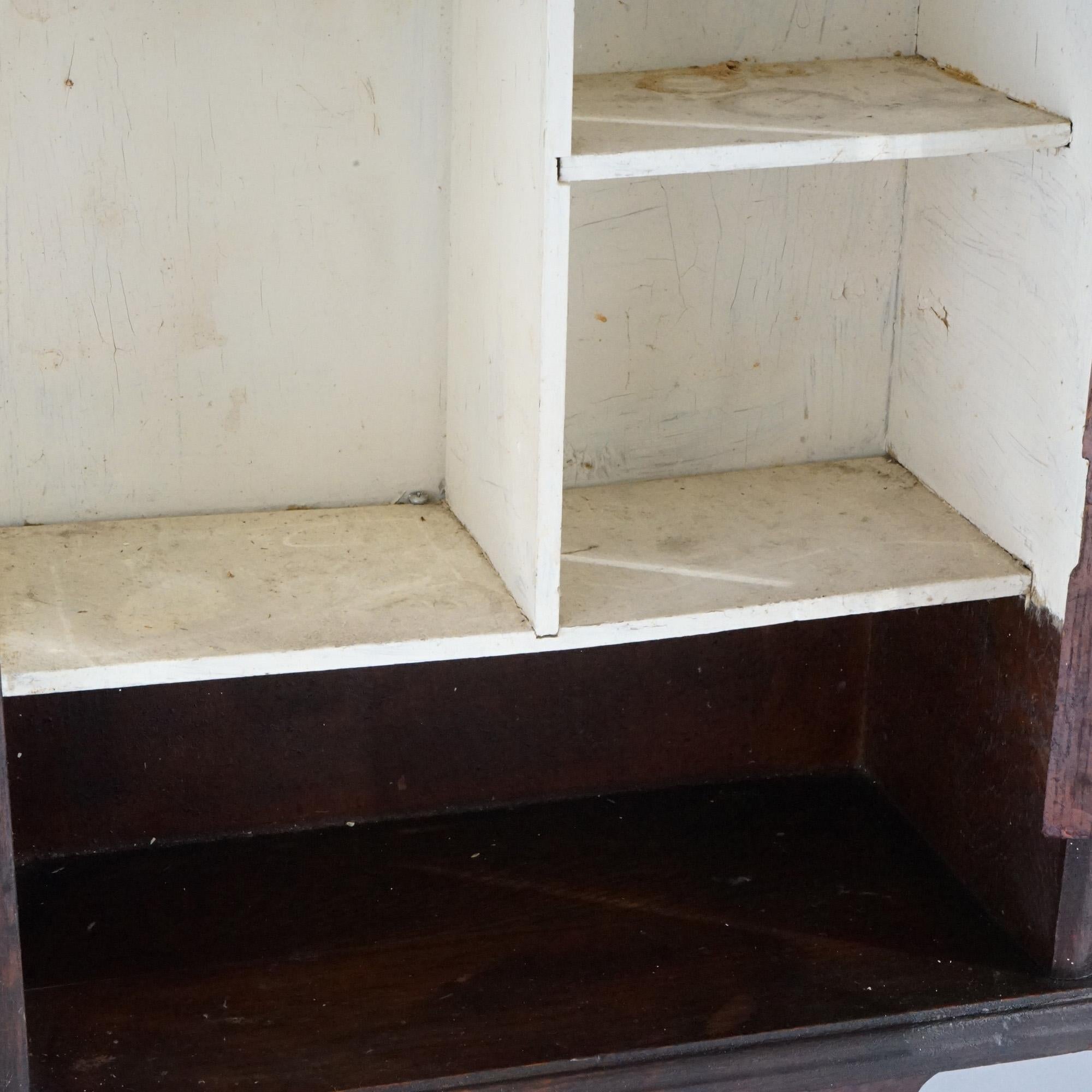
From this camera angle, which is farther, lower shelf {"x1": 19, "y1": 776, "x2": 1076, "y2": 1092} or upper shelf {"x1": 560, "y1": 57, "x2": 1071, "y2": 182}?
lower shelf {"x1": 19, "y1": 776, "x2": 1076, "y2": 1092}

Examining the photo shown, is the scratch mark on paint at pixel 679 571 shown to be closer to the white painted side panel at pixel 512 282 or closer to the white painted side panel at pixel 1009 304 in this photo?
the white painted side panel at pixel 512 282

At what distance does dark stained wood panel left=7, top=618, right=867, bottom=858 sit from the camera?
5.79 ft

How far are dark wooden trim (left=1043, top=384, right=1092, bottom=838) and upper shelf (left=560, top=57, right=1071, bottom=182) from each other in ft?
1.13

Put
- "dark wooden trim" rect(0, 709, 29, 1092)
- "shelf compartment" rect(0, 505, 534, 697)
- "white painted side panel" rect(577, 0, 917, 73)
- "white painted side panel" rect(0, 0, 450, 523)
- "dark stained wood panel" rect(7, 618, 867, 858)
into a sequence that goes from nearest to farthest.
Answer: "dark wooden trim" rect(0, 709, 29, 1092) < "shelf compartment" rect(0, 505, 534, 697) < "white painted side panel" rect(0, 0, 450, 523) < "white painted side panel" rect(577, 0, 917, 73) < "dark stained wood panel" rect(7, 618, 867, 858)

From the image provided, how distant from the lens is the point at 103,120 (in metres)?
1.53

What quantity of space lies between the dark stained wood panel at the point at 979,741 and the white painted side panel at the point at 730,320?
0.83ft

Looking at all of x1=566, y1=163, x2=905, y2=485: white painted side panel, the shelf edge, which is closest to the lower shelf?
x1=566, y1=163, x2=905, y2=485: white painted side panel

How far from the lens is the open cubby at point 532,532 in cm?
149

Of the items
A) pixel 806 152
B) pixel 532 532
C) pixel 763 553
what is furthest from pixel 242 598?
pixel 806 152

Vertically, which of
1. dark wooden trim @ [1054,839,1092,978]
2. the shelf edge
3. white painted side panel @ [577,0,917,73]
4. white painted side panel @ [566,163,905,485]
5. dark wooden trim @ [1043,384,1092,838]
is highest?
white painted side panel @ [577,0,917,73]

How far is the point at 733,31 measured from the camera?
1671 millimetres

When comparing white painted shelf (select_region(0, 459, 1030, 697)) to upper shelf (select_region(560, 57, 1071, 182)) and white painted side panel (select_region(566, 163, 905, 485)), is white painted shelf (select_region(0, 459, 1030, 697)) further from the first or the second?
upper shelf (select_region(560, 57, 1071, 182))

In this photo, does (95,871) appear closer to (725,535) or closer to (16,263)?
(16,263)

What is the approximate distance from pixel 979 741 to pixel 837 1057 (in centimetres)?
37
